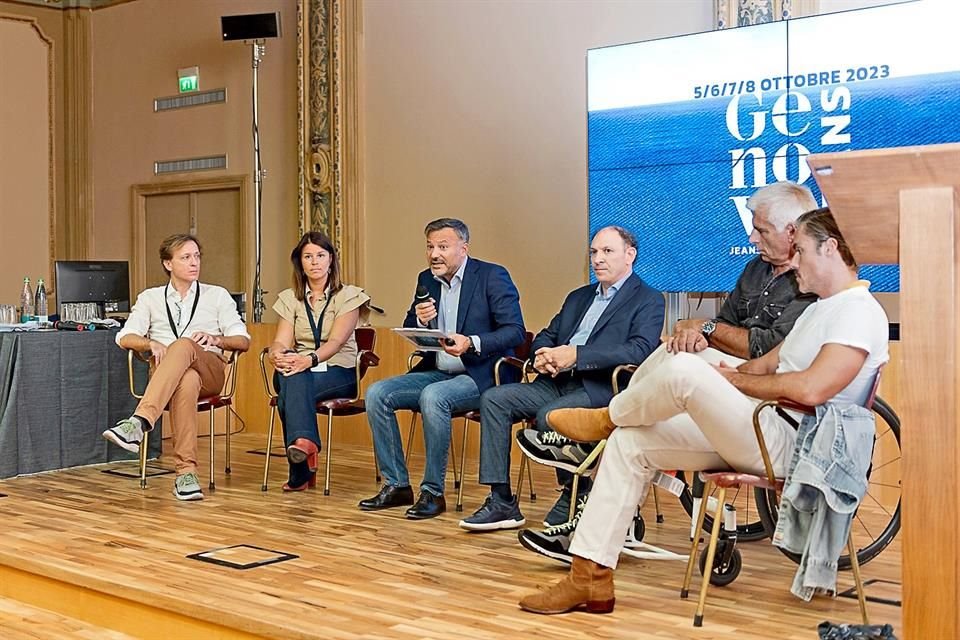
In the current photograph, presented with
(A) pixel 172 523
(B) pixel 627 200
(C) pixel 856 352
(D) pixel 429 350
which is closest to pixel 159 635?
(A) pixel 172 523

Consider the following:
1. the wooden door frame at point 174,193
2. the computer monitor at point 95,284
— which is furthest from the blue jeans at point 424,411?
the wooden door frame at point 174,193

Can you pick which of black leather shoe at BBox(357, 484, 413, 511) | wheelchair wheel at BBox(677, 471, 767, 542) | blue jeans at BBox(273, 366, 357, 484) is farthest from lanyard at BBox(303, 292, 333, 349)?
wheelchair wheel at BBox(677, 471, 767, 542)

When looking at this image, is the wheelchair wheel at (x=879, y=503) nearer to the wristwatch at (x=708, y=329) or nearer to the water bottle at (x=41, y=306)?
the wristwatch at (x=708, y=329)

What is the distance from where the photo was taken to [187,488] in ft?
17.0

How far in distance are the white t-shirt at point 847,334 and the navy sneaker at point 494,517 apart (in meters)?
1.50

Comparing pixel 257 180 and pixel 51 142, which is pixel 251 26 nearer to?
pixel 257 180

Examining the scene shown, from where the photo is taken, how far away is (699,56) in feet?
17.3

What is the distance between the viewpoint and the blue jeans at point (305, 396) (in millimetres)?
5266

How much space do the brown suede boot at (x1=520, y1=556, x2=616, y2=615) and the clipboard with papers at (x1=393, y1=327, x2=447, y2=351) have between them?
5.15 feet

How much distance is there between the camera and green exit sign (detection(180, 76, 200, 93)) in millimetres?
8219

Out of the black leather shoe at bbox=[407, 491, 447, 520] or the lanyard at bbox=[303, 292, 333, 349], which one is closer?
the black leather shoe at bbox=[407, 491, 447, 520]

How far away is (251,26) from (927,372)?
6.07 m

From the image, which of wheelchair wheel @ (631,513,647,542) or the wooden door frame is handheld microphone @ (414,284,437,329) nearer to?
wheelchair wheel @ (631,513,647,542)

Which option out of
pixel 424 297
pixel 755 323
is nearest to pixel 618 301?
pixel 755 323
